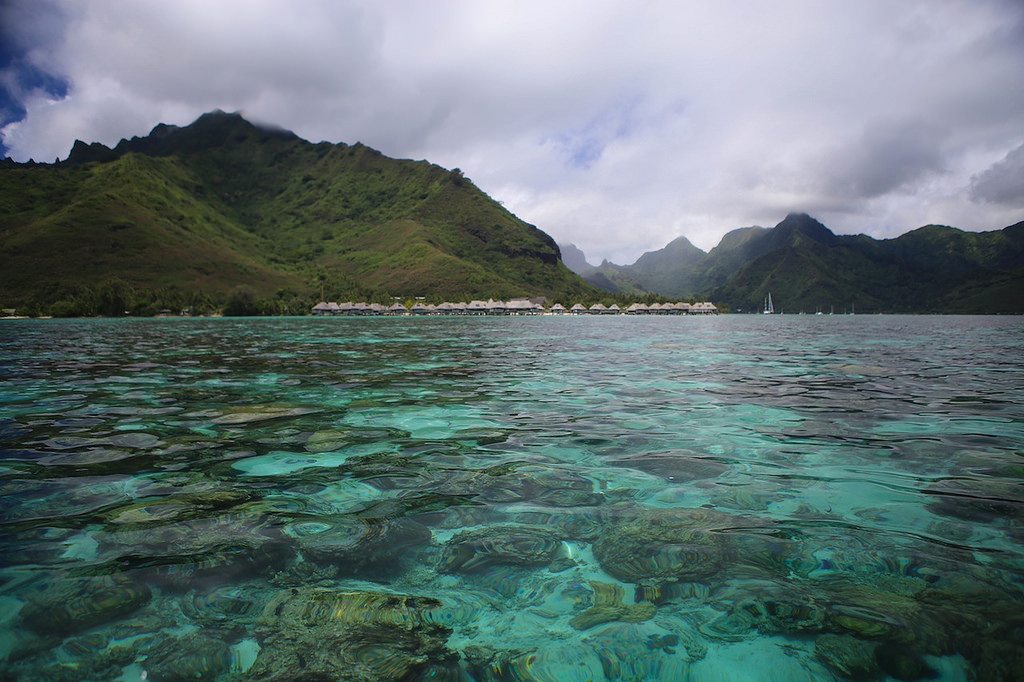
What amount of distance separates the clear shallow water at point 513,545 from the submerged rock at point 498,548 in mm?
26

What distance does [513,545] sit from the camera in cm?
391

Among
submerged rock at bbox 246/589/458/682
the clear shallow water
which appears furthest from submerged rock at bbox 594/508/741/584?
submerged rock at bbox 246/589/458/682

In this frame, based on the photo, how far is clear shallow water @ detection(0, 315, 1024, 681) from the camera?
2.64m

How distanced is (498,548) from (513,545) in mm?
130

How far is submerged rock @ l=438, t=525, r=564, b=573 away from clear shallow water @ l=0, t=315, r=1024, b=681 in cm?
3

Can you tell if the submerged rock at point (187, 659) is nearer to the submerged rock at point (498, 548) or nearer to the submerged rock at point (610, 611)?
the submerged rock at point (498, 548)

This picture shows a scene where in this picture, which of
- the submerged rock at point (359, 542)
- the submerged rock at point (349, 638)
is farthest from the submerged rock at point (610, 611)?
the submerged rock at point (359, 542)

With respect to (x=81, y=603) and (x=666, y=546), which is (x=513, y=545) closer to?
(x=666, y=546)

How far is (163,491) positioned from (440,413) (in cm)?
490

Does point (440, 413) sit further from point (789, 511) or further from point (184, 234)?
point (184, 234)

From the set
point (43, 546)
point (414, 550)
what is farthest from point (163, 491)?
point (414, 550)

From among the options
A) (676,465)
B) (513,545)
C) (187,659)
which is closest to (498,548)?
(513,545)

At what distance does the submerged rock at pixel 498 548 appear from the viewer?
3641 millimetres

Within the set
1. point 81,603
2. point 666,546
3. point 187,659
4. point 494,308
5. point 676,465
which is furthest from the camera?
point 494,308
